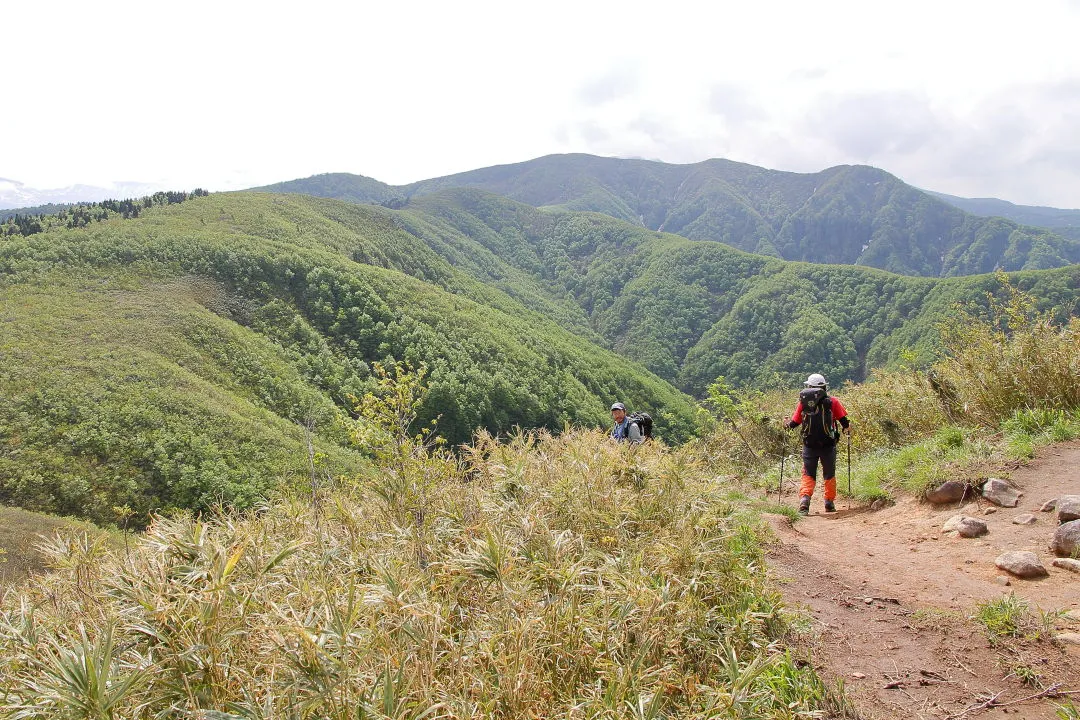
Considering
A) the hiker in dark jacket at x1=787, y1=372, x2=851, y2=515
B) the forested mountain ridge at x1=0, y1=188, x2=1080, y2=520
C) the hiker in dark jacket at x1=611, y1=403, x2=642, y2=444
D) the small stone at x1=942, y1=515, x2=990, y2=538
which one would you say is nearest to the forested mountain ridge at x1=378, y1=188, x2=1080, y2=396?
the forested mountain ridge at x1=0, y1=188, x2=1080, y2=520

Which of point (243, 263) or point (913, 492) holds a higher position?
point (243, 263)

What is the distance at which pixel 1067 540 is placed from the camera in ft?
13.3

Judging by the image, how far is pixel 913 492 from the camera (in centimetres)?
608

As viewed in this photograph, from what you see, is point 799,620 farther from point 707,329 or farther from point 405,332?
point 707,329

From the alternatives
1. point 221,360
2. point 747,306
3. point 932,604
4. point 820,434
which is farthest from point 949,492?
point 747,306

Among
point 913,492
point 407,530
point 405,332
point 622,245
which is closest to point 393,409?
point 407,530

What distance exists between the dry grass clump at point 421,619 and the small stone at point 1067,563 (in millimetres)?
2264

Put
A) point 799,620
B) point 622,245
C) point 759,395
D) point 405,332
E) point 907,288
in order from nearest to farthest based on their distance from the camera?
point 799,620 → point 759,395 → point 405,332 → point 907,288 → point 622,245

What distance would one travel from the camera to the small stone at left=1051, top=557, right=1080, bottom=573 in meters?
3.80

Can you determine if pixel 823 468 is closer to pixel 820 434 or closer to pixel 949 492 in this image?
pixel 820 434

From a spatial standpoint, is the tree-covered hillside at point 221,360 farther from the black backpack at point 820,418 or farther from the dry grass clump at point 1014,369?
the dry grass clump at point 1014,369

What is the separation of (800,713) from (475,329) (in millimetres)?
69591

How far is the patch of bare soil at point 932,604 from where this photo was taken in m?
2.70

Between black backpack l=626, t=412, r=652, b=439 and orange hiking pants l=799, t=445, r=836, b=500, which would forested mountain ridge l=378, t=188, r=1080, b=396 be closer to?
black backpack l=626, t=412, r=652, b=439
